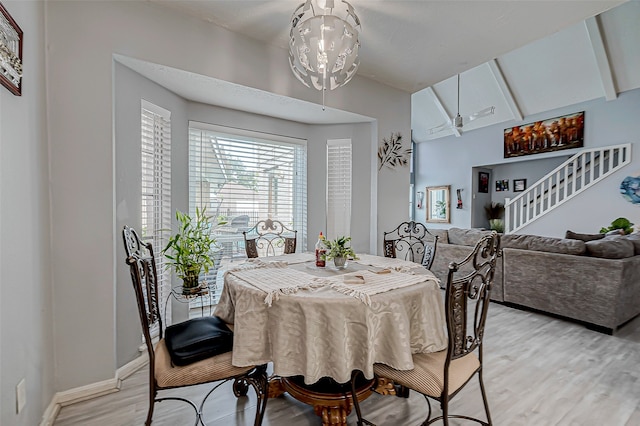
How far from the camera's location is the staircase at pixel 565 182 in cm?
558

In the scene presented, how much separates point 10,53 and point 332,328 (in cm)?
201

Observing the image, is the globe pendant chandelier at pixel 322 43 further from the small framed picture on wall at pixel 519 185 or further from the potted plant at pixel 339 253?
the small framed picture on wall at pixel 519 185

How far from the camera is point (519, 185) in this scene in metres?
7.92

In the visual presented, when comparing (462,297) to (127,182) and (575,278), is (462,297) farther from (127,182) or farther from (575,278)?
(575,278)

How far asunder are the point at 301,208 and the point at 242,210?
86cm

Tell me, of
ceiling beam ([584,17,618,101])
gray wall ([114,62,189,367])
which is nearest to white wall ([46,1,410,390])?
gray wall ([114,62,189,367])

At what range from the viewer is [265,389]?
155 centimetres

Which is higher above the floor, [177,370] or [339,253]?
[339,253]

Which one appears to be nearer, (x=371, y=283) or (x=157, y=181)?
(x=371, y=283)

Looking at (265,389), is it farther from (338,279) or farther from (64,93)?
(64,93)

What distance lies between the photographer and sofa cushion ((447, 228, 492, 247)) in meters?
4.09

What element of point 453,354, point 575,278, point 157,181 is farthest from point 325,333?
point 575,278

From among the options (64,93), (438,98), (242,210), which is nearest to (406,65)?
(242,210)

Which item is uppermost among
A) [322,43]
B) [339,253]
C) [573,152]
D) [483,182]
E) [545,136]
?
[545,136]
